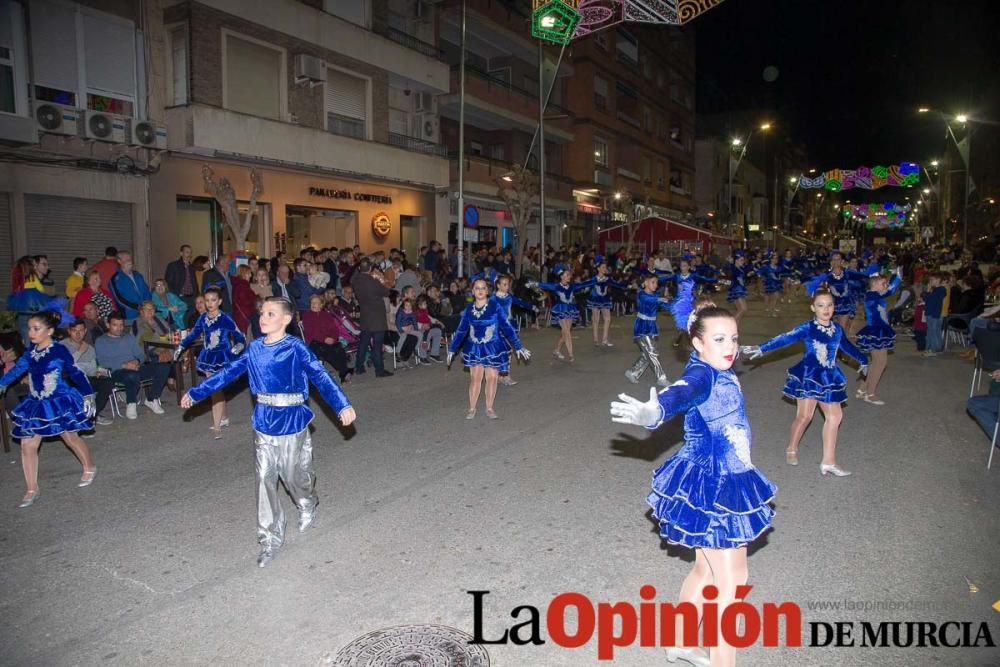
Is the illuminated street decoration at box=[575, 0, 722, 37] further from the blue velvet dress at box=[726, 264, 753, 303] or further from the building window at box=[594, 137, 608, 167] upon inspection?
the building window at box=[594, 137, 608, 167]

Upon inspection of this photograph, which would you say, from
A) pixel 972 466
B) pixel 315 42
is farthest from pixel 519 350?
pixel 315 42

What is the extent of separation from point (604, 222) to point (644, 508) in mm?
36274

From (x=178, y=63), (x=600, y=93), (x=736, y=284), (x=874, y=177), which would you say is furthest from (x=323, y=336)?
(x=874, y=177)

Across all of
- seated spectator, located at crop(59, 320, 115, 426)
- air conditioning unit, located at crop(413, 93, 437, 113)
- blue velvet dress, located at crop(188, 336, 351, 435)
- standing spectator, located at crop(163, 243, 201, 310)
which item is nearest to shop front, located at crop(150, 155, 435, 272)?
air conditioning unit, located at crop(413, 93, 437, 113)

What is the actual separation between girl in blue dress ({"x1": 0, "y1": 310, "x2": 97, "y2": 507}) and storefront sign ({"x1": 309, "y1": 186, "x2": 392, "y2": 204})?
51.2 feet

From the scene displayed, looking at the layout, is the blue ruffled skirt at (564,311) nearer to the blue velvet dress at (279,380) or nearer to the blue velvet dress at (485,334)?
the blue velvet dress at (485,334)

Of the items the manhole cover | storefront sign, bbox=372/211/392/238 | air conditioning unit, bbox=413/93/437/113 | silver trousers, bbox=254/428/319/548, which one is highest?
air conditioning unit, bbox=413/93/437/113

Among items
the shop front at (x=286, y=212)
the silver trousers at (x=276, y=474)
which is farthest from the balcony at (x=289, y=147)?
the silver trousers at (x=276, y=474)

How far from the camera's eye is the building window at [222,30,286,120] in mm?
19078

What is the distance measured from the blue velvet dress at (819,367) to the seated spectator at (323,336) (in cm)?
754

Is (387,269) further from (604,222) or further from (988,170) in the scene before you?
(988,170)

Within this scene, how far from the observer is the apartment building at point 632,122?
125ft

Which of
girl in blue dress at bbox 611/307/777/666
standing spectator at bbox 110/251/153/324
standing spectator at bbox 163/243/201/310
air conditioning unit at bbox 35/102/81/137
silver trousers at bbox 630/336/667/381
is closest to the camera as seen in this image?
girl in blue dress at bbox 611/307/777/666

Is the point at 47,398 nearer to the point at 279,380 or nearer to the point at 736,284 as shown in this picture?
the point at 279,380
